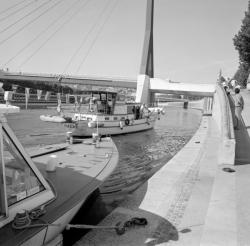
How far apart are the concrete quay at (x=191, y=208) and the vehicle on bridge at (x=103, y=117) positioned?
12.0 meters

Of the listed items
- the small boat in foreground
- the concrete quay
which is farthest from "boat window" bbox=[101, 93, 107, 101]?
the small boat in foreground

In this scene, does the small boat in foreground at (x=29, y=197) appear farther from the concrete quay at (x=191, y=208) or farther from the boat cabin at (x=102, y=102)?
the boat cabin at (x=102, y=102)

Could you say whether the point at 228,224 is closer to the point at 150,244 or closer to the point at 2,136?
the point at 150,244

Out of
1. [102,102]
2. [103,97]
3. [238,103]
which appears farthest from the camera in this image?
[103,97]

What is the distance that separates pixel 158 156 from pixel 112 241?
10.4 meters

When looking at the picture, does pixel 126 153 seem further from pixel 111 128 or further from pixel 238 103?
pixel 238 103

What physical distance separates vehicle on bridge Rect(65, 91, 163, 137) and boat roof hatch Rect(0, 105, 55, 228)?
15.4 m

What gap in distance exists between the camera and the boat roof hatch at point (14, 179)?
3.51m

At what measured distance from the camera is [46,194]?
4.28 m

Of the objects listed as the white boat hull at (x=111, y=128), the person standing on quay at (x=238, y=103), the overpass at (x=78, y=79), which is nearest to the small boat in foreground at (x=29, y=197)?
the person standing on quay at (x=238, y=103)

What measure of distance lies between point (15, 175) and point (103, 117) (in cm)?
1715

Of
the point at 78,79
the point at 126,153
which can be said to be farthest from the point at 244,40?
the point at 78,79

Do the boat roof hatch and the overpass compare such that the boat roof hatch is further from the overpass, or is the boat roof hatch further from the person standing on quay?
the overpass

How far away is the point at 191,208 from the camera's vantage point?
18.1ft
